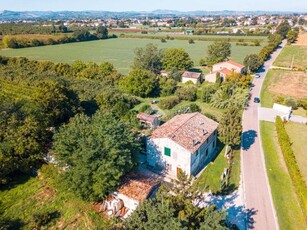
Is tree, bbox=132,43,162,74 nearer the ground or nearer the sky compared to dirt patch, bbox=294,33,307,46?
nearer the sky

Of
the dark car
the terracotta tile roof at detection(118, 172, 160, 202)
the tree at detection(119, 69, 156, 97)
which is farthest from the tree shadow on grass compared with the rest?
the tree at detection(119, 69, 156, 97)

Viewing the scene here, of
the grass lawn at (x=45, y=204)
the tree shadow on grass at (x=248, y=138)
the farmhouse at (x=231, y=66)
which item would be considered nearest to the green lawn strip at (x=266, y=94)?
the farmhouse at (x=231, y=66)

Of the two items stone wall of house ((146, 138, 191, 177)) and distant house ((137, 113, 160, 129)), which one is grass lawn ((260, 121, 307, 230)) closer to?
stone wall of house ((146, 138, 191, 177))

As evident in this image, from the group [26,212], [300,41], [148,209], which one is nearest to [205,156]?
[148,209]

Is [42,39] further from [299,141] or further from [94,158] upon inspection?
[299,141]

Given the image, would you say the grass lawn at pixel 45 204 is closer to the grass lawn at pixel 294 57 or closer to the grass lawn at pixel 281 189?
the grass lawn at pixel 281 189
